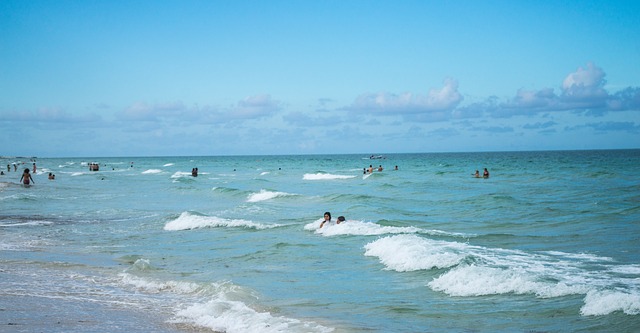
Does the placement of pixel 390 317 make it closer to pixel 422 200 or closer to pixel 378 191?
pixel 422 200

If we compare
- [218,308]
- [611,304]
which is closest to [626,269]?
[611,304]

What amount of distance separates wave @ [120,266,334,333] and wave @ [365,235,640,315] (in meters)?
3.84

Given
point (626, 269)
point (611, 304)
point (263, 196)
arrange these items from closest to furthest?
point (611, 304) < point (626, 269) < point (263, 196)

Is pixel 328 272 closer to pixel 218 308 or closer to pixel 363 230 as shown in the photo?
pixel 218 308

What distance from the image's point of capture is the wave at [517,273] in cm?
1022

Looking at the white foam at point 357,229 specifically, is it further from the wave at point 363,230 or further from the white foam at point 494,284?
the white foam at point 494,284

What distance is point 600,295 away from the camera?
397 inches

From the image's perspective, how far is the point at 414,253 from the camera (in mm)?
14750

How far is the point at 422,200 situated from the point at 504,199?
202 inches

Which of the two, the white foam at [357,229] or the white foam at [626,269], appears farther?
the white foam at [357,229]

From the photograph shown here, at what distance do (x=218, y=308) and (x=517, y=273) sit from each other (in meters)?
6.22

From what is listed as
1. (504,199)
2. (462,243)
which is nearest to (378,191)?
(504,199)

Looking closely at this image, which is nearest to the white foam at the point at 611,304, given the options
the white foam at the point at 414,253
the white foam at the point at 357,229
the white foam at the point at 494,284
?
the white foam at the point at 494,284

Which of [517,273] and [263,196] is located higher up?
[517,273]
